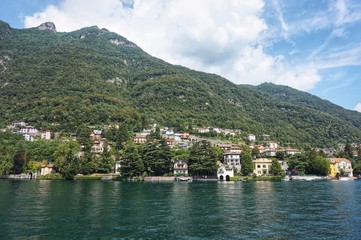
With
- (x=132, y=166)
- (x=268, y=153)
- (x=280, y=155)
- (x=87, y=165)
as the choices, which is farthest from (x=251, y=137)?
(x=87, y=165)

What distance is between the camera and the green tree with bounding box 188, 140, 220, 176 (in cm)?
9600

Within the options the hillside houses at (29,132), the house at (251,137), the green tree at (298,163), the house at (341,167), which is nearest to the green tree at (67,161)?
the hillside houses at (29,132)

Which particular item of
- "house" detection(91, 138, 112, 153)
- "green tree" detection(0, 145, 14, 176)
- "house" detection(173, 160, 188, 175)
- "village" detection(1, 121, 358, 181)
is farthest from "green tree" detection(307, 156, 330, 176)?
"green tree" detection(0, 145, 14, 176)

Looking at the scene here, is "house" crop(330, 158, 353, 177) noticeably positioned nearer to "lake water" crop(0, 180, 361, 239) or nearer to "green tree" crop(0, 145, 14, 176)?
"lake water" crop(0, 180, 361, 239)

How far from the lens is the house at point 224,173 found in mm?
97562

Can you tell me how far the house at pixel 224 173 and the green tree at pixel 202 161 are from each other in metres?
1.65

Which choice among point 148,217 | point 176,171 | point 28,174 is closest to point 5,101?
point 28,174

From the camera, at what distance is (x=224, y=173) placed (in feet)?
323

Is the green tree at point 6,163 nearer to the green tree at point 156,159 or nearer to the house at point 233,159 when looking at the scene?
the green tree at point 156,159

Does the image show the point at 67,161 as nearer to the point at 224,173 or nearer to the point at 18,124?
the point at 224,173

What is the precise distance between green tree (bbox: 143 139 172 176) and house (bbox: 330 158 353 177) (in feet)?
198

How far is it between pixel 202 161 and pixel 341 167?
6089cm

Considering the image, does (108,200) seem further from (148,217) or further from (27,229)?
(27,229)

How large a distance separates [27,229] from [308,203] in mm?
33914
